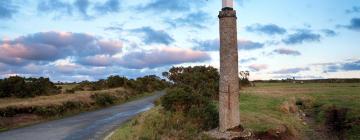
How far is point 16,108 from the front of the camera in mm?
32344

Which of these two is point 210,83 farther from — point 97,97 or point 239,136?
point 239,136

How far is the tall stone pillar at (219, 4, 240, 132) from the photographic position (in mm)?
16172

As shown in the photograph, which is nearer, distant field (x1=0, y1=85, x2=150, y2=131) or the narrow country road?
the narrow country road

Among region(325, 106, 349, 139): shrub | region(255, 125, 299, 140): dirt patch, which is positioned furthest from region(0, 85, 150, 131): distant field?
region(325, 106, 349, 139): shrub

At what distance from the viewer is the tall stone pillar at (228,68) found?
53.1 feet

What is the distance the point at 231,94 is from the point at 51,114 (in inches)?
830

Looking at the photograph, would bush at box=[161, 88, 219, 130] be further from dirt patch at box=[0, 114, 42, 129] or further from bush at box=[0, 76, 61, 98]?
bush at box=[0, 76, 61, 98]

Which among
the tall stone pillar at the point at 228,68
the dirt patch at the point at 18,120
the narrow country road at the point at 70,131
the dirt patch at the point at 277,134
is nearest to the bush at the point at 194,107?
the dirt patch at the point at 277,134

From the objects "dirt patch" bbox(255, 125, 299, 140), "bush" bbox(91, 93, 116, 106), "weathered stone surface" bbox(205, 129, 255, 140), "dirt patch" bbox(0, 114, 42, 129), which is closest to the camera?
"weathered stone surface" bbox(205, 129, 255, 140)

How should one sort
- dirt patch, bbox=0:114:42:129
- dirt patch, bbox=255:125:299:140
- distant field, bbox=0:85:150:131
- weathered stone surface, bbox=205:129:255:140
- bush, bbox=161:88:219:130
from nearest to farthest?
Answer: weathered stone surface, bbox=205:129:255:140, dirt patch, bbox=255:125:299:140, bush, bbox=161:88:219:130, dirt patch, bbox=0:114:42:129, distant field, bbox=0:85:150:131

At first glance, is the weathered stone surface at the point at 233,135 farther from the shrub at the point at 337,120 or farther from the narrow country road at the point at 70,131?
the shrub at the point at 337,120

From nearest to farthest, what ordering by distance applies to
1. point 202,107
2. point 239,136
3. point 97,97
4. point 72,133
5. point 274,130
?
point 239,136 < point 274,130 < point 202,107 < point 72,133 < point 97,97

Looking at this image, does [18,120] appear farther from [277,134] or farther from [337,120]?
[337,120]

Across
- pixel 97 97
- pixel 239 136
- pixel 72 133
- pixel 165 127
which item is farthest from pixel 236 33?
pixel 97 97
